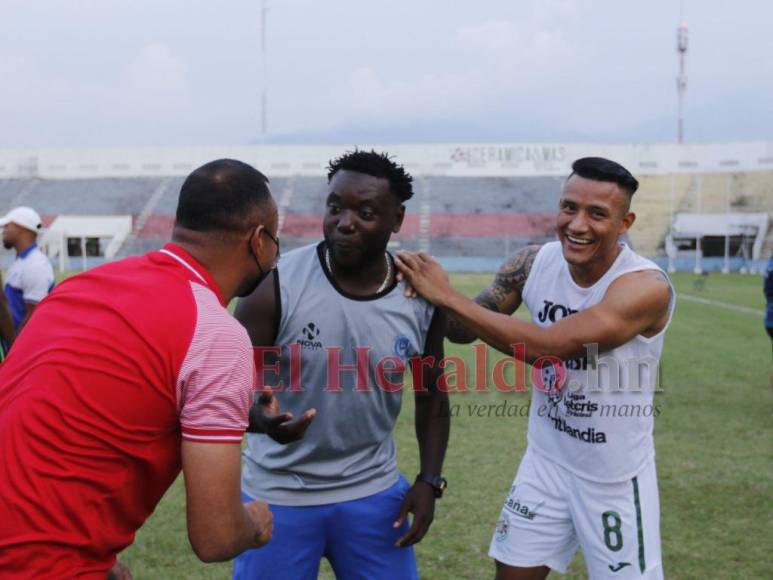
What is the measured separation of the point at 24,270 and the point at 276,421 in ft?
21.5

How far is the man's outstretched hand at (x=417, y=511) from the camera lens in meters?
3.47

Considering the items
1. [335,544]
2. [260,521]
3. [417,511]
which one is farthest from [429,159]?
[260,521]

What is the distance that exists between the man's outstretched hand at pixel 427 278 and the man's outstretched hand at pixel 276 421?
3.01ft

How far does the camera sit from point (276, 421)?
2.79 m

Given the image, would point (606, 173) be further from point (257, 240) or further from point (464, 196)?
point (464, 196)

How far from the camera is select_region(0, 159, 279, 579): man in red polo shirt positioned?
6.66 feet

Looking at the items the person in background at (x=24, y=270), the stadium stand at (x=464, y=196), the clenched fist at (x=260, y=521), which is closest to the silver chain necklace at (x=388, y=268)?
the clenched fist at (x=260, y=521)

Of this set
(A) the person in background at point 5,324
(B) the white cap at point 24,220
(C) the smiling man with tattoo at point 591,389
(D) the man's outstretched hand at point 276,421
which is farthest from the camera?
(B) the white cap at point 24,220

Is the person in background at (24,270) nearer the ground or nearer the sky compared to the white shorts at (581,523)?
nearer the sky

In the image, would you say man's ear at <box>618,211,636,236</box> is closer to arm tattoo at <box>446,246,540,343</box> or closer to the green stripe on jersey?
arm tattoo at <box>446,246,540,343</box>

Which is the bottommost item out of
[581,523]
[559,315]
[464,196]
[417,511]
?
[581,523]

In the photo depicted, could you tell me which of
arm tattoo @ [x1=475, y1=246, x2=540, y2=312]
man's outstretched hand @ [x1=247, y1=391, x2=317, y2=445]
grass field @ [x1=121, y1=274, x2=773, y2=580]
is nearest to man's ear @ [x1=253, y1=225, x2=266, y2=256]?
man's outstretched hand @ [x1=247, y1=391, x2=317, y2=445]

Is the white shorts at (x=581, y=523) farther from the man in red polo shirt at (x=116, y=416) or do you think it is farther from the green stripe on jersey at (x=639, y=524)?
the man in red polo shirt at (x=116, y=416)

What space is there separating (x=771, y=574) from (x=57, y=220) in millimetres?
50350
